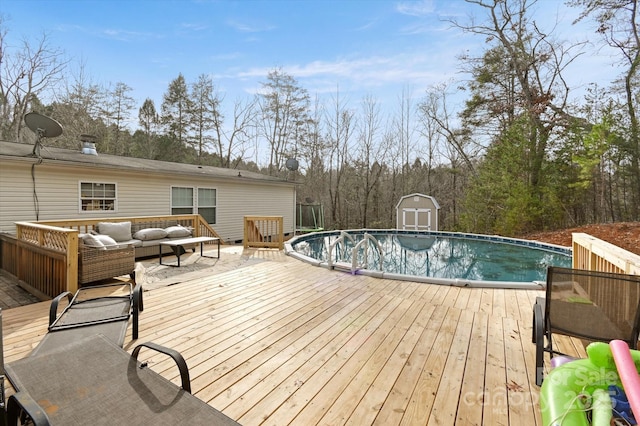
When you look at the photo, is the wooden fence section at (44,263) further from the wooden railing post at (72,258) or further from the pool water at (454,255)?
the pool water at (454,255)

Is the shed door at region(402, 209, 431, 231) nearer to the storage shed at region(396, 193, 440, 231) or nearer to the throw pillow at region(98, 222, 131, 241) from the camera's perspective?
the storage shed at region(396, 193, 440, 231)

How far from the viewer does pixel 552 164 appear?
12.0 metres

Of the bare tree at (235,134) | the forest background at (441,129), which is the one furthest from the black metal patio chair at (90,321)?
the bare tree at (235,134)

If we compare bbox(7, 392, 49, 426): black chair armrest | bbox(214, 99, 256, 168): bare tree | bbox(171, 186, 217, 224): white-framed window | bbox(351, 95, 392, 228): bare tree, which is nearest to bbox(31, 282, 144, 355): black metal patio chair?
bbox(7, 392, 49, 426): black chair armrest

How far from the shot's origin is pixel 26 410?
1075 mm

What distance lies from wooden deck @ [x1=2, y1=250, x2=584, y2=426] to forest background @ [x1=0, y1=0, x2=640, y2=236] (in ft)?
32.7

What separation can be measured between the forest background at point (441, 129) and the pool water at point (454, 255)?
261 centimetres

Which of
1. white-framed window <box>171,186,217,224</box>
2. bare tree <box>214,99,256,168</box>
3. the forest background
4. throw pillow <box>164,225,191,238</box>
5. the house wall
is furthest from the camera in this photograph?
bare tree <box>214,99,256,168</box>

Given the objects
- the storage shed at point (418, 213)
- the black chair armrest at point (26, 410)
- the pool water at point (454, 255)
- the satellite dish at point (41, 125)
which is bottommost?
the pool water at point (454, 255)

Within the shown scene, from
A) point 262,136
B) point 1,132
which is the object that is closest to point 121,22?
point 1,132

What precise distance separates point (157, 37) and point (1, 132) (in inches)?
327

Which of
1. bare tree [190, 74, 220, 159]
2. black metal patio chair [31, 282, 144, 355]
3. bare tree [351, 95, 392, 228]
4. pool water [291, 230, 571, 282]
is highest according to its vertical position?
bare tree [190, 74, 220, 159]

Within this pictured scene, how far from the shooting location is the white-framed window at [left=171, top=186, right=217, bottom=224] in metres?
9.04

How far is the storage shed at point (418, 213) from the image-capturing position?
44.1ft
